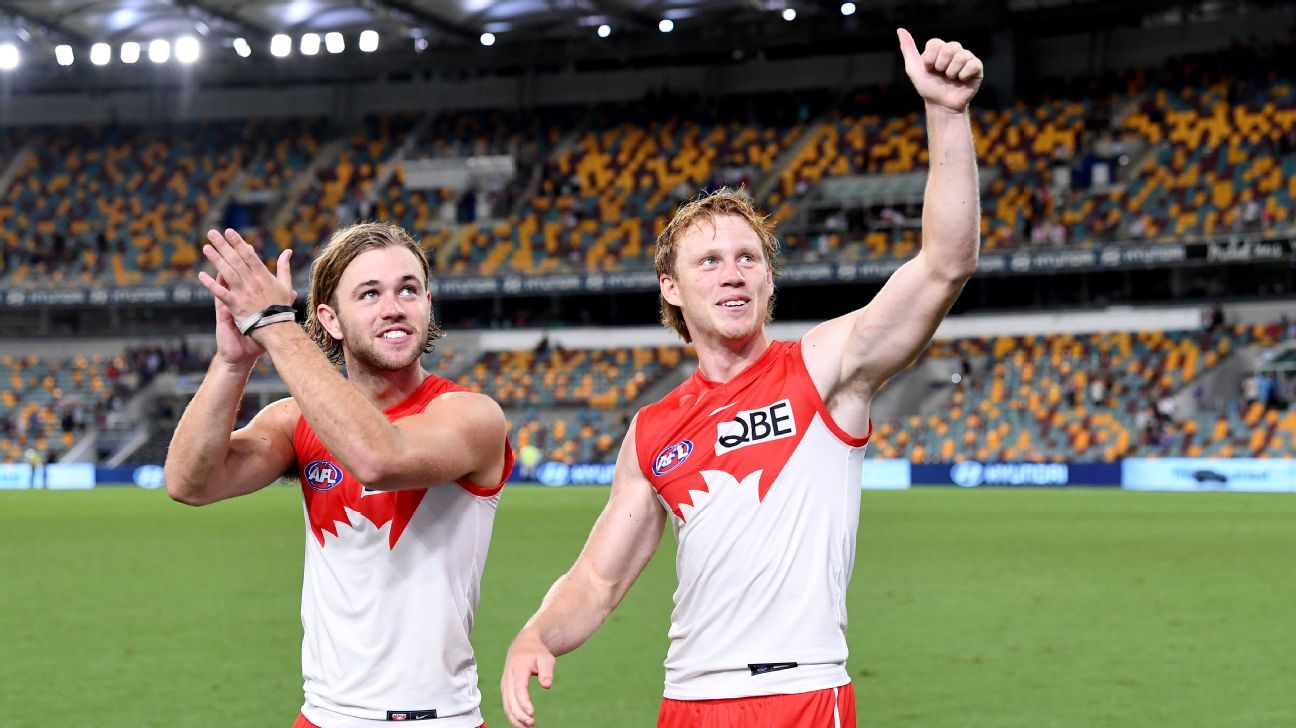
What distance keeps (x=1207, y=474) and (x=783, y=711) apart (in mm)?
33243

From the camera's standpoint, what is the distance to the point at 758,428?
398cm

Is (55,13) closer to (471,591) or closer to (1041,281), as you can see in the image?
(1041,281)

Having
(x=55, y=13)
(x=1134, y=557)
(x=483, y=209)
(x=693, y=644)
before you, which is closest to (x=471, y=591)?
(x=693, y=644)

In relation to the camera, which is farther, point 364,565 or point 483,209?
point 483,209

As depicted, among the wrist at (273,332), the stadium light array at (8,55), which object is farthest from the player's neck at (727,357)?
the stadium light array at (8,55)

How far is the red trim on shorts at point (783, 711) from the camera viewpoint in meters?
3.76

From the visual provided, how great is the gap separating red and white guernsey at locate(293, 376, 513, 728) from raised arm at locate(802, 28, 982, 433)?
1038 millimetres

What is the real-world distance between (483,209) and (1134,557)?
37899 mm

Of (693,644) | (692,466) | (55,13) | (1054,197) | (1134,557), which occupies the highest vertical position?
(55,13)

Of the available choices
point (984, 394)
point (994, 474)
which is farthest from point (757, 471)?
point (984, 394)

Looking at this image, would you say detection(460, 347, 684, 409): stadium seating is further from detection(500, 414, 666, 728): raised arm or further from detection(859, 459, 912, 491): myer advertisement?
detection(500, 414, 666, 728): raised arm

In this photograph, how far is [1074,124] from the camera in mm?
48125

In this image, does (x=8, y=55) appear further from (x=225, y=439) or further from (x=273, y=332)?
(x=273, y=332)

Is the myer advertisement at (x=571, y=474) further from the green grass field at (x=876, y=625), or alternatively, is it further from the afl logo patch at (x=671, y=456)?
the afl logo patch at (x=671, y=456)
